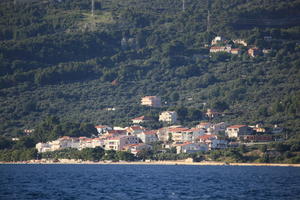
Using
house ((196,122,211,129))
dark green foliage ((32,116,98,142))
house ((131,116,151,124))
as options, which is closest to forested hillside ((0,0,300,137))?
house ((131,116,151,124))

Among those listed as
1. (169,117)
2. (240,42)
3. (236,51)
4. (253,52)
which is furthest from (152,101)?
(240,42)

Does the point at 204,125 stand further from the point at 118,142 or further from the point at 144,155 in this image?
the point at 144,155

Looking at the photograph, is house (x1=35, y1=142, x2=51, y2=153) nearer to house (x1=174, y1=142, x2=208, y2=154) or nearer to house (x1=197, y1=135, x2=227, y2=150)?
house (x1=174, y1=142, x2=208, y2=154)

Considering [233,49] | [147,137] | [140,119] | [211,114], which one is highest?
[233,49]

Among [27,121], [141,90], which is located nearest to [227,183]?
[27,121]

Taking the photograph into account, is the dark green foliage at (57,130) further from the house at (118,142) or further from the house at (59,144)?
the house at (118,142)

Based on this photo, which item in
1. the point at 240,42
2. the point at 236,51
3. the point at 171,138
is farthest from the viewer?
the point at 240,42

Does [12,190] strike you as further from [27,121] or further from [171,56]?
[171,56]
